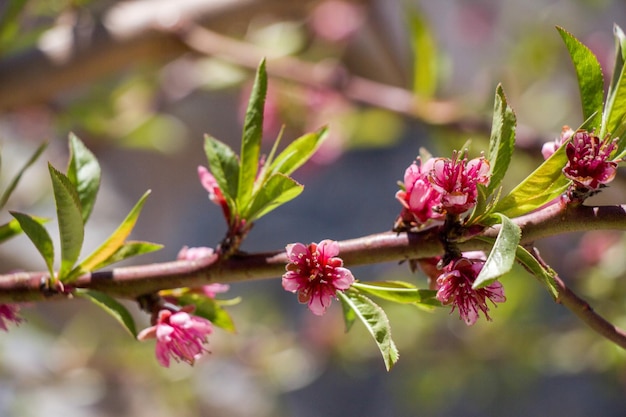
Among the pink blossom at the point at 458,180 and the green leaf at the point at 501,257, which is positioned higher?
the green leaf at the point at 501,257

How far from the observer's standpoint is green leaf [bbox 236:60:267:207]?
1.58 ft

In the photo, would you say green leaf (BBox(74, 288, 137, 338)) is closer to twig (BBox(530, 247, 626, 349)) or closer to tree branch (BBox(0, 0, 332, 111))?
twig (BBox(530, 247, 626, 349))

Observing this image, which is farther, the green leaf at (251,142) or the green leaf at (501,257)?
the green leaf at (251,142)

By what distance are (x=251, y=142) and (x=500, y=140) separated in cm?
17

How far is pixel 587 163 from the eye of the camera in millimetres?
420

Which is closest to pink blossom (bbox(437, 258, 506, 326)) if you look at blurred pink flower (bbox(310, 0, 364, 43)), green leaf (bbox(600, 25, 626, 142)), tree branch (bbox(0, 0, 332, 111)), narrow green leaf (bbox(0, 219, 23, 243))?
green leaf (bbox(600, 25, 626, 142))

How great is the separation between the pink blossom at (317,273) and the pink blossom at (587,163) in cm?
15

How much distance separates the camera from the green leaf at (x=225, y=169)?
500mm

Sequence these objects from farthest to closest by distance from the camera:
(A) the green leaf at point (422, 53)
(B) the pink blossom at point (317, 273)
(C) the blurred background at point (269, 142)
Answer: (C) the blurred background at point (269, 142), (A) the green leaf at point (422, 53), (B) the pink blossom at point (317, 273)

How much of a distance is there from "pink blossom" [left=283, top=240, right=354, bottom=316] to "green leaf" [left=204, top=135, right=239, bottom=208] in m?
0.08

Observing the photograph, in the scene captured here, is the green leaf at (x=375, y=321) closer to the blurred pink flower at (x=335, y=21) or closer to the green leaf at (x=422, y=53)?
the green leaf at (x=422, y=53)

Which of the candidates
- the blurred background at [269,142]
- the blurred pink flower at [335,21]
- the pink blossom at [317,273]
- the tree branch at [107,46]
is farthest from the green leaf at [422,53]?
the blurred pink flower at [335,21]

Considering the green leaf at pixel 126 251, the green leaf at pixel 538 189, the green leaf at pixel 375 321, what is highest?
the green leaf at pixel 538 189

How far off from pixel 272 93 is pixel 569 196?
3.72ft
